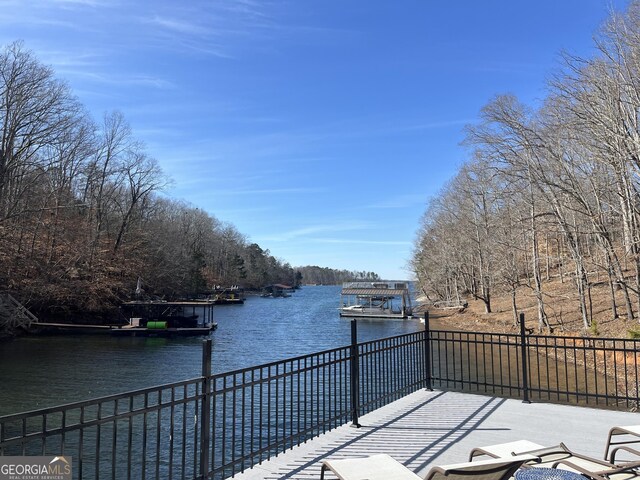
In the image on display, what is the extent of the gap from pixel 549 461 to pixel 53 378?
18.5m

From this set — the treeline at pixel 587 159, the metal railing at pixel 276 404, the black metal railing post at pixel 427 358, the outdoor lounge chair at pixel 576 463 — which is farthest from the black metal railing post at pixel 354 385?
the treeline at pixel 587 159

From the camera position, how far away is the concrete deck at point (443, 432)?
15.3 feet

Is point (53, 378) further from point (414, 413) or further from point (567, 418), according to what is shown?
point (567, 418)

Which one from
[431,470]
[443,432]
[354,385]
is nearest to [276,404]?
[354,385]

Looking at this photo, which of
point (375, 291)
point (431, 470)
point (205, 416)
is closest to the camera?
point (431, 470)

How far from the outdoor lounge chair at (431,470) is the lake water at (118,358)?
42.1 ft

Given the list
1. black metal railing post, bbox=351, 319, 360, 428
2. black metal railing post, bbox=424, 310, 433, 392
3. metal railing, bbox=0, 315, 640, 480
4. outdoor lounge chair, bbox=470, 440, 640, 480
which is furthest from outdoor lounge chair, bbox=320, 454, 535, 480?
black metal railing post, bbox=424, 310, 433, 392

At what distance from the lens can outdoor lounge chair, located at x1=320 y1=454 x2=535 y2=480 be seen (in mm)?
2740

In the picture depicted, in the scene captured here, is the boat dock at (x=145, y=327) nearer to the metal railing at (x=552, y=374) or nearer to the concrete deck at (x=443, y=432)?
the metal railing at (x=552, y=374)

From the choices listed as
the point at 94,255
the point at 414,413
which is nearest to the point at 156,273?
the point at 94,255

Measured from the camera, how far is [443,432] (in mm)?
5605

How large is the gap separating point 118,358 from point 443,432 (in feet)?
69.4

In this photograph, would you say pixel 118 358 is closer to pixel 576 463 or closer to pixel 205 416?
pixel 205 416

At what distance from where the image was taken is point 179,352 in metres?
25.7
